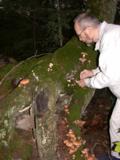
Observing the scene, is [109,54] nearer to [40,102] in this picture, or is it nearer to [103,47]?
[103,47]

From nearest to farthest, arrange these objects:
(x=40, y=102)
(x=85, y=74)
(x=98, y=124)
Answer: (x=40, y=102) < (x=85, y=74) < (x=98, y=124)

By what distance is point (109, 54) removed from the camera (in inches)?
172

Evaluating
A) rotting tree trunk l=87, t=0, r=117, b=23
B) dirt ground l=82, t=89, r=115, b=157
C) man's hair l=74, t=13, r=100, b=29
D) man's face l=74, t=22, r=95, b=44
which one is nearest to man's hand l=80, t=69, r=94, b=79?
man's face l=74, t=22, r=95, b=44

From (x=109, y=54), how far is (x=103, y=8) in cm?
163

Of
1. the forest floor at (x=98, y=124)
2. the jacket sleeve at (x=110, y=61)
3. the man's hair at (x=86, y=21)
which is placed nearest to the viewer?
the jacket sleeve at (x=110, y=61)

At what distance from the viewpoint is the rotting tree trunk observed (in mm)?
5746

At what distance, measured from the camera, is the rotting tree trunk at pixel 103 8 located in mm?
5746

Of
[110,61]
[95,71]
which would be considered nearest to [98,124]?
[95,71]

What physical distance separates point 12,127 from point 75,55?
132 cm

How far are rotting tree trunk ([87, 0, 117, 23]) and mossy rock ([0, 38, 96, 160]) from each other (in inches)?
37.6

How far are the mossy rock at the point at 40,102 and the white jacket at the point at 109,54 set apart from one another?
49cm

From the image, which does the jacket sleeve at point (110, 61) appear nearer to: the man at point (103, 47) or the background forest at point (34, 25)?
the man at point (103, 47)

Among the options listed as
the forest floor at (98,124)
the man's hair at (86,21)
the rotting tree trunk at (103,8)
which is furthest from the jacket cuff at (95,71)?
the forest floor at (98,124)

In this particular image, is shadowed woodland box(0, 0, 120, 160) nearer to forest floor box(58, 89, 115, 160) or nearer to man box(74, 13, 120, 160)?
man box(74, 13, 120, 160)
